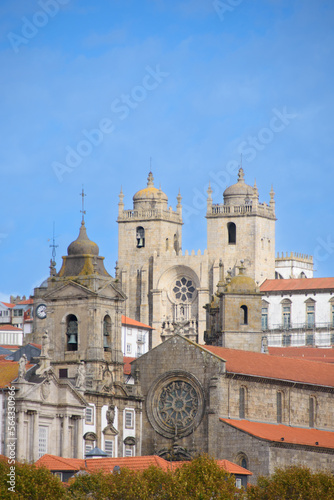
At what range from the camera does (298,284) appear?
182m

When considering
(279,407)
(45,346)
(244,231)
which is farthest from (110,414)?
(244,231)

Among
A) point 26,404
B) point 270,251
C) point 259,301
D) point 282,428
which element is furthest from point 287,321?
point 26,404

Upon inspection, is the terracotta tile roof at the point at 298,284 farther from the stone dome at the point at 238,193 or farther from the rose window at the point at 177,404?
the rose window at the point at 177,404

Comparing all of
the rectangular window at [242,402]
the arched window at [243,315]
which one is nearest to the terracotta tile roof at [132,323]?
the arched window at [243,315]

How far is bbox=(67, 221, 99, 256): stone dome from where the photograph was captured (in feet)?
393

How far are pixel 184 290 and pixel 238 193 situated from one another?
12.1 m

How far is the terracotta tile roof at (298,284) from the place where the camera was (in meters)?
180

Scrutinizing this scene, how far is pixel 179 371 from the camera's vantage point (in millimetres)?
119000

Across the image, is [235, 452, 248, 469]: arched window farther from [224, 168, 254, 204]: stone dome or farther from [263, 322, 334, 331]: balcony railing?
[224, 168, 254, 204]: stone dome

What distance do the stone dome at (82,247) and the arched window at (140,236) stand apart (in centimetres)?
6994

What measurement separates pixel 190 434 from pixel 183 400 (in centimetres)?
279

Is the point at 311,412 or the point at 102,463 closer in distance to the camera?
the point at 102,463

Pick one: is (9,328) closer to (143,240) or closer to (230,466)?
(143,240)

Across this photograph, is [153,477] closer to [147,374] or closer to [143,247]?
[147,374]
